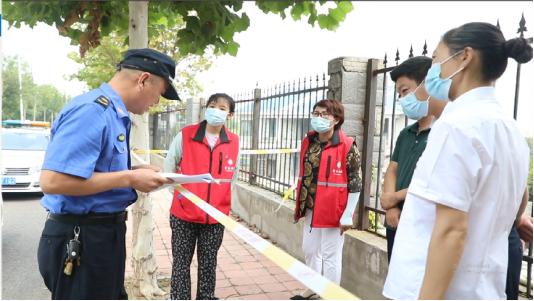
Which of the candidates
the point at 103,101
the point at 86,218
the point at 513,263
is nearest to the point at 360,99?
the point at 513,263

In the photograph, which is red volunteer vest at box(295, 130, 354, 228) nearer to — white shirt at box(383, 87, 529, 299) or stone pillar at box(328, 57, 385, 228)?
stone pillar at box(328, 57, 385, 228)

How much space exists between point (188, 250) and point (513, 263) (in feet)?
7.82

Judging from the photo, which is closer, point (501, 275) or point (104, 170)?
point (501, 275)

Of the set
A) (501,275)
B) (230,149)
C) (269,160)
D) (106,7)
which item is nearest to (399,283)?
(501,275)

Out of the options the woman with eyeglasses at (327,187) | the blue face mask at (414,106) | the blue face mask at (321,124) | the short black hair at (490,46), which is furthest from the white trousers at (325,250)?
the short black hair at (490,46)

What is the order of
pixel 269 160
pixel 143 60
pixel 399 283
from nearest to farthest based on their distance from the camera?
pixel 399 283, pixel 143 60, pixel 269 160

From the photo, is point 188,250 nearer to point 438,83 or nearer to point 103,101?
point 103,101

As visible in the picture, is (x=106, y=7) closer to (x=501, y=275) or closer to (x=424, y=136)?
(x=424, y=136)

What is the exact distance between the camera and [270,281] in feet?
14.3

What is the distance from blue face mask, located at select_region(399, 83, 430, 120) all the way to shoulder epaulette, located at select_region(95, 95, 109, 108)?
1.77 meters

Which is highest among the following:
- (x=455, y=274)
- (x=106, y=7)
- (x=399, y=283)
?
(x=106, y=7)

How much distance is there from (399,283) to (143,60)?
1681 millimetres

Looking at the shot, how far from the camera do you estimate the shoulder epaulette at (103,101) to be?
193 cm

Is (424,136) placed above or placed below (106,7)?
below
